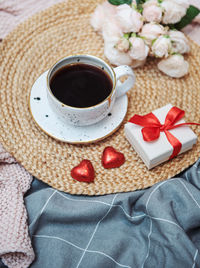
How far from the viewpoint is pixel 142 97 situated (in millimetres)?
896

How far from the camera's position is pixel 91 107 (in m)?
0.73

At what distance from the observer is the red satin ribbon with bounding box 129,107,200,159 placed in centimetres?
76

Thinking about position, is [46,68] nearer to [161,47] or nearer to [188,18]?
[161,47]

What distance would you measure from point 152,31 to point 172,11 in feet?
0.25

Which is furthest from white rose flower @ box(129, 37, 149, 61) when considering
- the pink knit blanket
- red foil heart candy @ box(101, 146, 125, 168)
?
the pink knit blanket

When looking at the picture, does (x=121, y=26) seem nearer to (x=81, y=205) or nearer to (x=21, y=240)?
(x=81, y=205)

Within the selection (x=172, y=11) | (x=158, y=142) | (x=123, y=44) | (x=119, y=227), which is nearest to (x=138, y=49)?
(x=123, y=44)

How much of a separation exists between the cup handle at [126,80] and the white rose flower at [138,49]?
0.08m

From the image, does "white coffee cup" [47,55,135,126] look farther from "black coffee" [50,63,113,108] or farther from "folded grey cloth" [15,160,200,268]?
"folded grey cloth" [15,160,200,268]

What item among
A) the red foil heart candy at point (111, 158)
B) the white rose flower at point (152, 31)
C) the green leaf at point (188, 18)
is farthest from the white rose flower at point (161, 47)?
the red foil heart candy at point (111, 158)

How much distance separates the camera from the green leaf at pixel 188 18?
3.11 ft

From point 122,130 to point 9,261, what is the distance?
0.40 m

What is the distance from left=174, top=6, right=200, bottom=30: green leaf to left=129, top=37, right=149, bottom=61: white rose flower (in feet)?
0.53

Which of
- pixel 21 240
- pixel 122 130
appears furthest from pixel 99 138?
pixel 21 240
